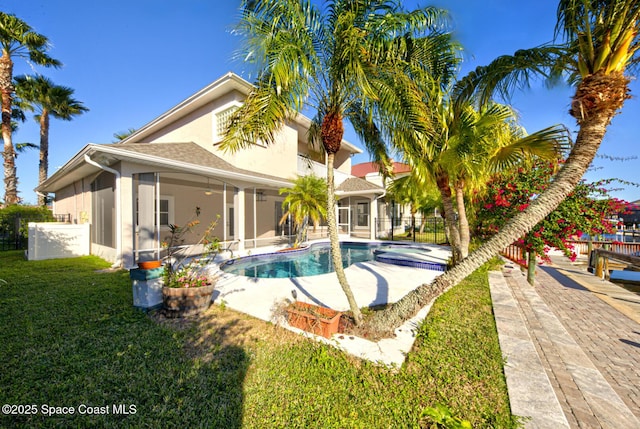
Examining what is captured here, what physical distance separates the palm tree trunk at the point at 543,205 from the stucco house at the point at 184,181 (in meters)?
4.19

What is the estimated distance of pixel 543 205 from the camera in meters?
3.27

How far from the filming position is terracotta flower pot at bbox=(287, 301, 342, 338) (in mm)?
4227

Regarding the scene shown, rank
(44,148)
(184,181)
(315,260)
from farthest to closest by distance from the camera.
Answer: (44,148) → (315,260) → (184,181)

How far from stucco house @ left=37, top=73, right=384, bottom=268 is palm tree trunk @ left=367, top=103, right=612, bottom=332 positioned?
13.7ft

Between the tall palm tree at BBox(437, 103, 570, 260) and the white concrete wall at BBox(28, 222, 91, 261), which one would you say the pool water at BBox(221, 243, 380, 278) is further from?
the white concrete wall at BBox(28, 222, 91, 261)

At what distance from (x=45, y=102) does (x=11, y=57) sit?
3722 mm

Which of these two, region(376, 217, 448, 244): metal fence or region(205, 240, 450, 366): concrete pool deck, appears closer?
region(205, 240, 450, 366): concrete pool deck

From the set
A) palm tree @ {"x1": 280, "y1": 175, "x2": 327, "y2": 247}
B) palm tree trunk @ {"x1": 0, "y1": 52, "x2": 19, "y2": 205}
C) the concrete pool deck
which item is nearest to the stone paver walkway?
the concrete pool deck

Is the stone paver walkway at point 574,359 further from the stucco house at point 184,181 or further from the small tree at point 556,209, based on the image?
the stucco house at point 184,181

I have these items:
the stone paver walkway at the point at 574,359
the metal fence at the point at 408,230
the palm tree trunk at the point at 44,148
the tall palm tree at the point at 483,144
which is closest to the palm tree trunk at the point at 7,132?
the palm tree trunk at the point at 44,148

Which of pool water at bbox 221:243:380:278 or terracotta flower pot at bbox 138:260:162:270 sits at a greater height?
terracotta flower pot at bbox 138:260:162:270

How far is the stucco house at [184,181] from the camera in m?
8.74

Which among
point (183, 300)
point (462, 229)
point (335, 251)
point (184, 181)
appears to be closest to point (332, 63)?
point (335, 251)

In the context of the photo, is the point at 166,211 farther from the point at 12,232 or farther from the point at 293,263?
the point at 12,232
